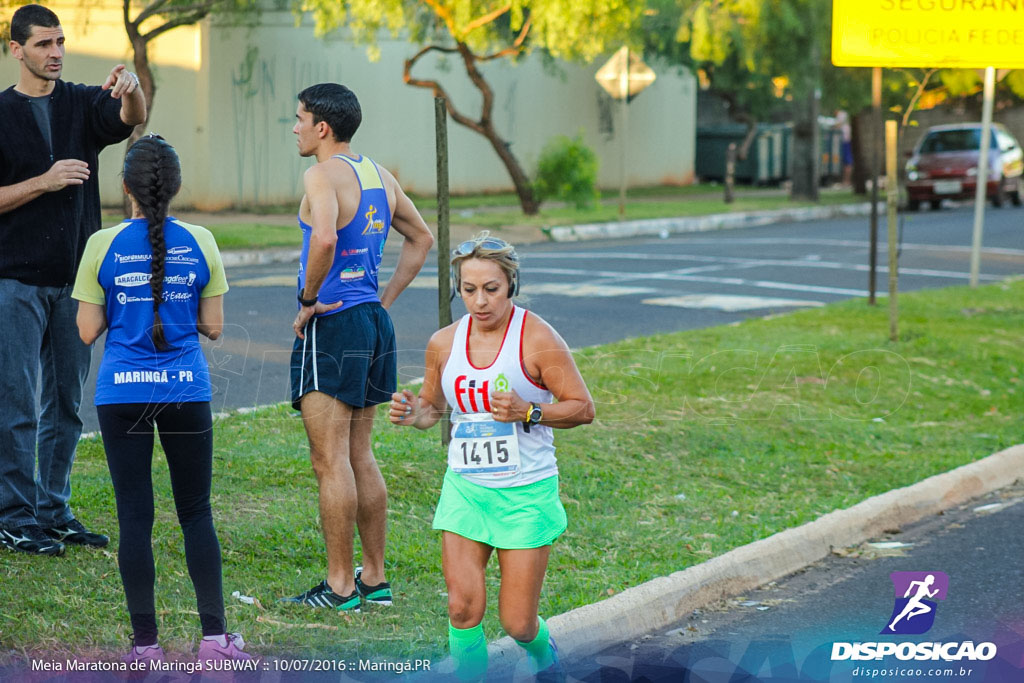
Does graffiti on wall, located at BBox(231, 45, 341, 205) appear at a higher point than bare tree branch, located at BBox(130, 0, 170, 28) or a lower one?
lower

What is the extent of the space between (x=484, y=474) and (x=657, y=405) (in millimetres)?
4686

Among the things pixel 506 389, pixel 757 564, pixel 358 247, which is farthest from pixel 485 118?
pixel 506 389

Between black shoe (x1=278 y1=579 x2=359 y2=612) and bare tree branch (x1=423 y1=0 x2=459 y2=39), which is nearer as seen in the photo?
black shoe (x1=278 y1=579 x2=359 y2=612)

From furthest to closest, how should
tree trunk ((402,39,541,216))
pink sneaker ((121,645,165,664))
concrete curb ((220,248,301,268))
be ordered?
tree trunk ((402,39,541,216))
concrete curb ((220,248,301,268))
pink sneaker ((121,645,165,664))

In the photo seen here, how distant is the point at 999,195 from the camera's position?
97.9ft

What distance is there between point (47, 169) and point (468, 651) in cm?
254

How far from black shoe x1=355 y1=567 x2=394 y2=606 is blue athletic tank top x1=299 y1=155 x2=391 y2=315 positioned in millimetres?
1061

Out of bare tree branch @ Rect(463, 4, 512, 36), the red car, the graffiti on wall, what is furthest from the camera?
the red car

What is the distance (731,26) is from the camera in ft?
82.7

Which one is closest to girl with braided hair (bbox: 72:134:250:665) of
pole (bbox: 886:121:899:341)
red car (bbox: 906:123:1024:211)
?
pole (bbox: 886:121:899:341)

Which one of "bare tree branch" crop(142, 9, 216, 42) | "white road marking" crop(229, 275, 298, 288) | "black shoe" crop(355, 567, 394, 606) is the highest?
"bare tree branch" crop(142, 9, 216, 42)

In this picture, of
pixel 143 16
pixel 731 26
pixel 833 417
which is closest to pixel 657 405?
pixel 833 417

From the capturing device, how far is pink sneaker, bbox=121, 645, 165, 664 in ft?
14.0

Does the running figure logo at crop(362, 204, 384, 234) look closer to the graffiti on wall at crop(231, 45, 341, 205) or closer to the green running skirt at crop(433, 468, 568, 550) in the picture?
the green running skirt at crop(433, 468, 568, 550)
